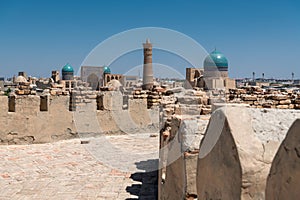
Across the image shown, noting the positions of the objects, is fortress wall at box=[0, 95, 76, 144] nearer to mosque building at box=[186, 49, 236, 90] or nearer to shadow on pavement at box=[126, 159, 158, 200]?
shadow on pavement at box=[126, 159, 158, 200]

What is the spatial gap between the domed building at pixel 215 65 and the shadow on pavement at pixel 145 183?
26258 millimetres

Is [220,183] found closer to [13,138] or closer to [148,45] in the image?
[13,138]

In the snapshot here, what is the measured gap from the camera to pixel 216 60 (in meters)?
35.3

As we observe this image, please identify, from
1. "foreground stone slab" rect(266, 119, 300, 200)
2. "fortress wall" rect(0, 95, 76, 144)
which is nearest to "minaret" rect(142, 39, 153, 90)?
"fortress wall" rect(0, 95, 76, 144)

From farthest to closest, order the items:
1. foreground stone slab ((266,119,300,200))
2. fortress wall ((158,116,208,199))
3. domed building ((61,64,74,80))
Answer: domed building ((61,64,74,80)) < fortress wall ((158,116,208,199)) < foreground stone slab ((266,119,300,200))

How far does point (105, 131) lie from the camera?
35.0 feet

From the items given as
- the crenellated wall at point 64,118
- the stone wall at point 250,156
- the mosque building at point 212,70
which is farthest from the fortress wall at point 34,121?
the mosque building at point 212,70

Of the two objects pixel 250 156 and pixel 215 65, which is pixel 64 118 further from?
pixel 215 65

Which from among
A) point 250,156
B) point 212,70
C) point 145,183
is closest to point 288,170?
point 250,156

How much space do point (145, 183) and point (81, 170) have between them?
1.59m

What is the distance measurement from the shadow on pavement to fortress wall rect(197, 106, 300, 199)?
135 inches

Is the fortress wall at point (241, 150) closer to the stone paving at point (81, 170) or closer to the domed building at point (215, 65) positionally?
the stone paving at point (81, 170)

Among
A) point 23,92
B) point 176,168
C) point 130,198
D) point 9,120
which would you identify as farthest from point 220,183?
point 23,92

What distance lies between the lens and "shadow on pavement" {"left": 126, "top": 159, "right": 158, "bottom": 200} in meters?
5.41
